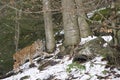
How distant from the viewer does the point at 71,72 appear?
11.9m

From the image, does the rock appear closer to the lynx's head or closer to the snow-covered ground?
the snow-covered ground

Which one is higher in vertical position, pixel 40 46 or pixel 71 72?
pixel 40 46

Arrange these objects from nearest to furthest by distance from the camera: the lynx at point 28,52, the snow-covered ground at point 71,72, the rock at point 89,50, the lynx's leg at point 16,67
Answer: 1. the snow-covered ground at point 71,72
2. the rock at point 89,50
3. the lynx's leg at point 16,67
4. the lynx at point 28,52

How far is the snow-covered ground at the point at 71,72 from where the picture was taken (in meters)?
10.9

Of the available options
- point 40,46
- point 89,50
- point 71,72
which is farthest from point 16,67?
point 89,50

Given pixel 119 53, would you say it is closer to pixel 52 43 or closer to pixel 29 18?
pixel 52 43

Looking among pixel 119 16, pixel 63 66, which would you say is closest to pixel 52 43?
pixel 63 66

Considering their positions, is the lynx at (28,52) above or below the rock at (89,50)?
below

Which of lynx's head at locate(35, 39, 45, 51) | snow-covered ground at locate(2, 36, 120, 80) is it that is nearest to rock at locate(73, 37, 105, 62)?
snow-covered ground at locate(2, 36, 120, 80)

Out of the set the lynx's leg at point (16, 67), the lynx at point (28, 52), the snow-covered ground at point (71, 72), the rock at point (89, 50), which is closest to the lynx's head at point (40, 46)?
the lynx at point (28, 52)

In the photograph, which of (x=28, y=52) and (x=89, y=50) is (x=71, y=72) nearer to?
(x=89, y=50)

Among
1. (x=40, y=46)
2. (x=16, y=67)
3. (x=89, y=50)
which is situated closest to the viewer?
(x=89, y=50)

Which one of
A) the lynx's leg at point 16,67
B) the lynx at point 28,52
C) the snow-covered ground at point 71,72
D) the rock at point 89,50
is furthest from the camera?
the lynx at point 28,52

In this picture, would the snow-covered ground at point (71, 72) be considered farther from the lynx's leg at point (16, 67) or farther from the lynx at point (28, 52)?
the lynx at point (28, 52)
